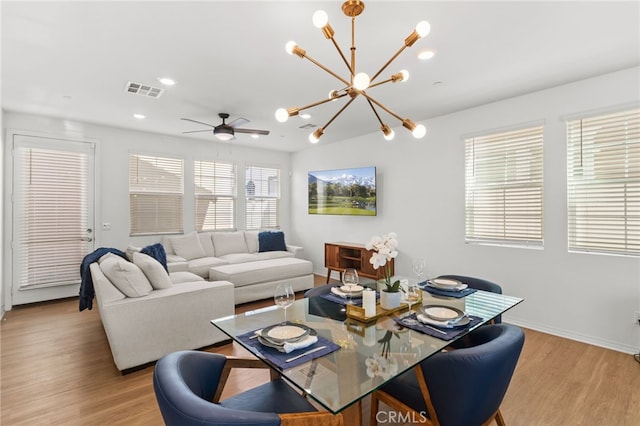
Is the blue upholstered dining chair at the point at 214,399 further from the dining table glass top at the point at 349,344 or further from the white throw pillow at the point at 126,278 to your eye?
the white throw pillow at the point at 126,278

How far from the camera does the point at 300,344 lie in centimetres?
139

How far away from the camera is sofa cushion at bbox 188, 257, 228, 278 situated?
15.1 ft

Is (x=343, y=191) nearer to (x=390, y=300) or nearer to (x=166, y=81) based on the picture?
(x=166, y=81)

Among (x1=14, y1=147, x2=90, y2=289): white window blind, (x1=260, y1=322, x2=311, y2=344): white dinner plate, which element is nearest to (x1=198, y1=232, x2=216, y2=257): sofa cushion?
(x1=14, y1=147, x2=90, y2=289): white window blind

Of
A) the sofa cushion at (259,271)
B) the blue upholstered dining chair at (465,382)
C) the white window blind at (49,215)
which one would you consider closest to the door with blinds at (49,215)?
the white window blind at (49,215)

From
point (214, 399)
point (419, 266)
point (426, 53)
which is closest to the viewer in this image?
point (214, 399)

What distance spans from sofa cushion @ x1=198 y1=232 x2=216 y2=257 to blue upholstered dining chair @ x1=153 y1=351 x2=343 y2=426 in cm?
413

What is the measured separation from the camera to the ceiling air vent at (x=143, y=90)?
325cm

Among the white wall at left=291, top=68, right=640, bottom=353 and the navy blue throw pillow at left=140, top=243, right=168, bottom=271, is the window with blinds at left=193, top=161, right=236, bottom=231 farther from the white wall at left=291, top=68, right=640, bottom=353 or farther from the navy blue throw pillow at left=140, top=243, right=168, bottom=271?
the white wall at left=291, top=68, right=640, bottom=353

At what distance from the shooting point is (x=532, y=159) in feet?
11.5

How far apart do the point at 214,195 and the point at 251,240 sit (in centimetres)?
113

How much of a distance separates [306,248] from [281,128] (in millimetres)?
2735

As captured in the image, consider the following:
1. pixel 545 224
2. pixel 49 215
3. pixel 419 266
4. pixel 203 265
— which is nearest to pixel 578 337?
pixel 545 224

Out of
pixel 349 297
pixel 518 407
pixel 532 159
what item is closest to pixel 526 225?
pixel 532 159
